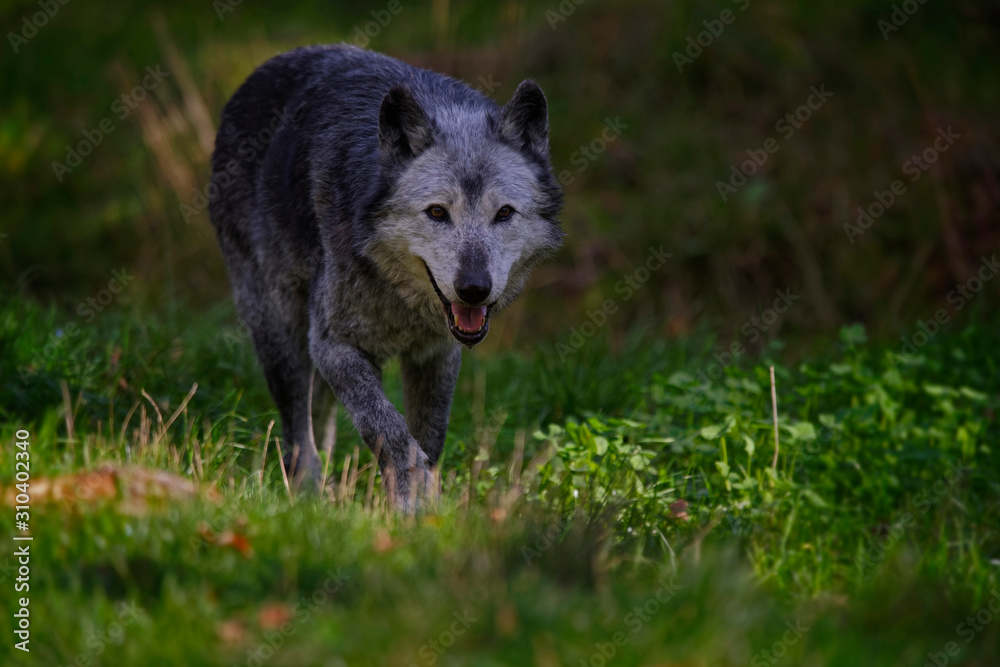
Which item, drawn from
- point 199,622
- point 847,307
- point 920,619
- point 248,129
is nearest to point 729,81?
point 847,307

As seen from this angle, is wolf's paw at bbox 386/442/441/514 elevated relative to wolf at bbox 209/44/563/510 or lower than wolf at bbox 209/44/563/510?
lower

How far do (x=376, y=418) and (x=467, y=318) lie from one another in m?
0.67

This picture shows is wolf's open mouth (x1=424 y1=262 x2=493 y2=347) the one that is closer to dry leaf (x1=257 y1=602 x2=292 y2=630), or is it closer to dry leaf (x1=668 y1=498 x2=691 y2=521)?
dry leaf (x1=668 y1=498 x2=691 y2=521)

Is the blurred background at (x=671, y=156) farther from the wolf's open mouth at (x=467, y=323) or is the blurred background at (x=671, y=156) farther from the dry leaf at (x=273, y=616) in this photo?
the dry leaf at (x=273, y=616)

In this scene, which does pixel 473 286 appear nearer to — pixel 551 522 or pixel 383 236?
pixel 383 236

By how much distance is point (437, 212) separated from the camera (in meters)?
4.75

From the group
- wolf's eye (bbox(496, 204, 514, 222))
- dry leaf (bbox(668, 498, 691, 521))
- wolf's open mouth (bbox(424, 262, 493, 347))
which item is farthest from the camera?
wolf's eye (bbox(496, 204, 514, 222))

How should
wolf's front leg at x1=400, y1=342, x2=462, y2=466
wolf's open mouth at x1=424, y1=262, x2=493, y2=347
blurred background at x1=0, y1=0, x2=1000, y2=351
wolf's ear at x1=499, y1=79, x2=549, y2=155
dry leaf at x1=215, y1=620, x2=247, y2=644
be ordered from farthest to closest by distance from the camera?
blurred background at x1=0, y1=0, x2=1000, y2=351 → wolf's front leg at x1=400, y1=342, x2=462, y2=466 → wolf's ear at x1=499, y1=79, x2=549, y2=155 → wolf's open mouth at x1=424, y1=262, x2=493, y2=347 → dry leaf at x1=215, y1=620, x2=247, y2=644

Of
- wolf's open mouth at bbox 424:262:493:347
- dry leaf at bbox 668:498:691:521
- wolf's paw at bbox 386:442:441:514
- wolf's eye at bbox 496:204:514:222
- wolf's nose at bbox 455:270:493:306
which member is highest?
wolf's eye at bbox 496:204:514:222

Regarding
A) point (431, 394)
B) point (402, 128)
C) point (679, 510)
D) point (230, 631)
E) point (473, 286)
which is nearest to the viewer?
point (230, 631)

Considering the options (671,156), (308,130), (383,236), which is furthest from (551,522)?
(671,156)

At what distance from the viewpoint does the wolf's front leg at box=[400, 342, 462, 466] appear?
5281 millimetres

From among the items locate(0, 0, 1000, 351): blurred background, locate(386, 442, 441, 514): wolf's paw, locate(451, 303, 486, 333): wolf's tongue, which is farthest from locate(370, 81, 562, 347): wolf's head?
locate(0, 0, 1000, 351): blurred background

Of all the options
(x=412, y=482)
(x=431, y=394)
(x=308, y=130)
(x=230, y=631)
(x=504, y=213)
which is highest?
(x=308, y=130)
